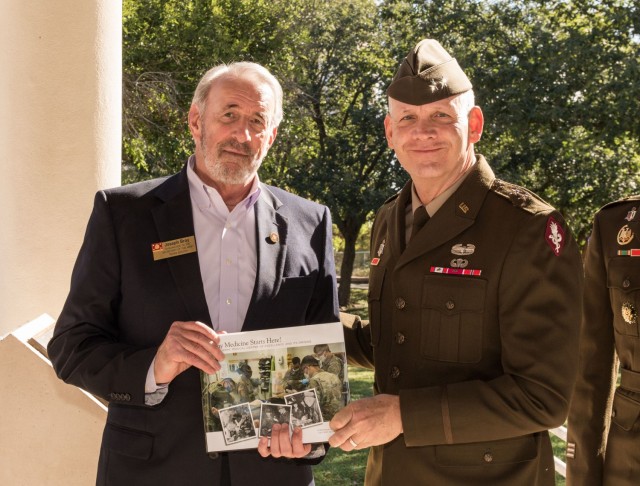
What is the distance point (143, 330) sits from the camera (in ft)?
9.80

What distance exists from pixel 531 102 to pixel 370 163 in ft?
24.5

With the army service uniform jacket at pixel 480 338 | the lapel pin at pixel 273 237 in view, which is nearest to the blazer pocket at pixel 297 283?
the lapel pin at pixel 273 237

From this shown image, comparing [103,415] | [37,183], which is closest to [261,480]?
[103,415]

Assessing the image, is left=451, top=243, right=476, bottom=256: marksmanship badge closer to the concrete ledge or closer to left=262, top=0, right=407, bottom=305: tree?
the concrete ledge

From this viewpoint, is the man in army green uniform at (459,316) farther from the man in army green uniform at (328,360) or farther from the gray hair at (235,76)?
the gray hair at (235,76)

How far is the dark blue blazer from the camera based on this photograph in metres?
2.94

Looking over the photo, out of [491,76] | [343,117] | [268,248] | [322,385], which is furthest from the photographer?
[343,117]

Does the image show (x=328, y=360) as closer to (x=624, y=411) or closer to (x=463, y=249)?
(x=463, y=249)

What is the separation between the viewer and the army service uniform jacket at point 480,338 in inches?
106

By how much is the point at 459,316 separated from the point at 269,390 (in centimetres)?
68

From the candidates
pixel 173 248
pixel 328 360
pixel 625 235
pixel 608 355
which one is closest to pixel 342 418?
pixel 328 360

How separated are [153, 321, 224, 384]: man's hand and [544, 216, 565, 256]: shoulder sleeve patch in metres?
1.11

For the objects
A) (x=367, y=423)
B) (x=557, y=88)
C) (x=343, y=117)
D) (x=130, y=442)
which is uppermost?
(x=343, y=117)

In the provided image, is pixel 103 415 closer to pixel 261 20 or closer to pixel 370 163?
pixel 261 20
